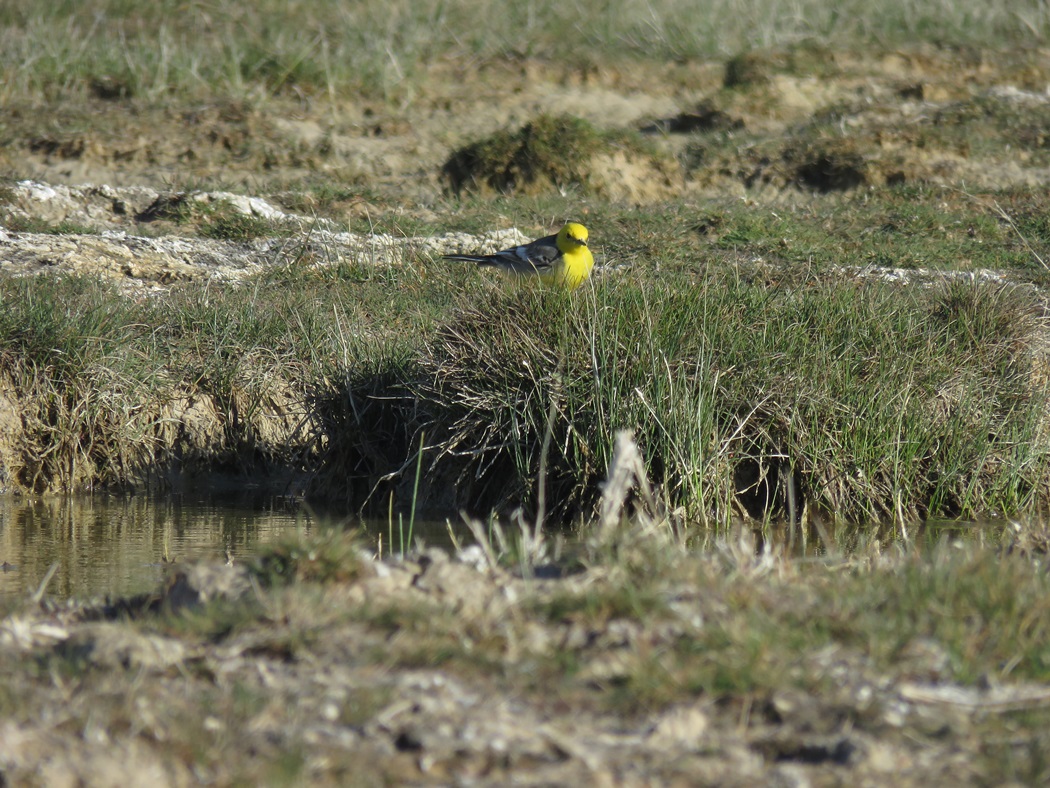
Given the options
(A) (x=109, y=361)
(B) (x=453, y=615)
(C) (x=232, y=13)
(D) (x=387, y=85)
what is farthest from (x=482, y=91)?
(B) (x=453, y=615)

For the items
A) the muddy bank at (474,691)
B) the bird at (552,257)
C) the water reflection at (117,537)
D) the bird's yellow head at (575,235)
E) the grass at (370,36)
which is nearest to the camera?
the muddy bank at (474,691)

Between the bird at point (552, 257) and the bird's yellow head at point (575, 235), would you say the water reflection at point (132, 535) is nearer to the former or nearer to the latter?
the bird at point (552, 257)

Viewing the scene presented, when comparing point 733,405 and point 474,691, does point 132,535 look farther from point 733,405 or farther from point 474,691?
point 474,691

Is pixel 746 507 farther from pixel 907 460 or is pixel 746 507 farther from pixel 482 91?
pixel 482 91

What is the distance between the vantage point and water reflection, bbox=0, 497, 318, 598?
507 cm

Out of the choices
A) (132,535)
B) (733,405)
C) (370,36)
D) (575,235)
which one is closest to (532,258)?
(575,235)

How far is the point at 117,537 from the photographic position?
5.97 meters

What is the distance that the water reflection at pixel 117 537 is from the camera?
16.6 feet

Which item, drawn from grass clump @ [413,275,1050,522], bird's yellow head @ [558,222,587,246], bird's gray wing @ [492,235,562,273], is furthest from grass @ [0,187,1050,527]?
bird's yellow head @ [558,222,587,246]

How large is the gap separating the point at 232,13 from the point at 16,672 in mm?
13839

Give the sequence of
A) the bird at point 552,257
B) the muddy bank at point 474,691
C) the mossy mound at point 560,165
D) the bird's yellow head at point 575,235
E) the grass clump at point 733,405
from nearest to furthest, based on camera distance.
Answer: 1. the muddy bank at point 474,691
2. the grass clump at point 733,405
3. the bird at point 552,257
4. the bird's yellow head at point 575,235
5. the mossy mound at point 560,165

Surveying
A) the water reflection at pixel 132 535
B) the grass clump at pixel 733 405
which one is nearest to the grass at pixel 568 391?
the grass clump at pixel 733 405

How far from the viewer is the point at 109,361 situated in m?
6.81

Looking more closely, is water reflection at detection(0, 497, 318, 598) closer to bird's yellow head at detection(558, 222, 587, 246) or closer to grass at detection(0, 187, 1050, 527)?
grass at detection(0, 187, 1050, 527)
